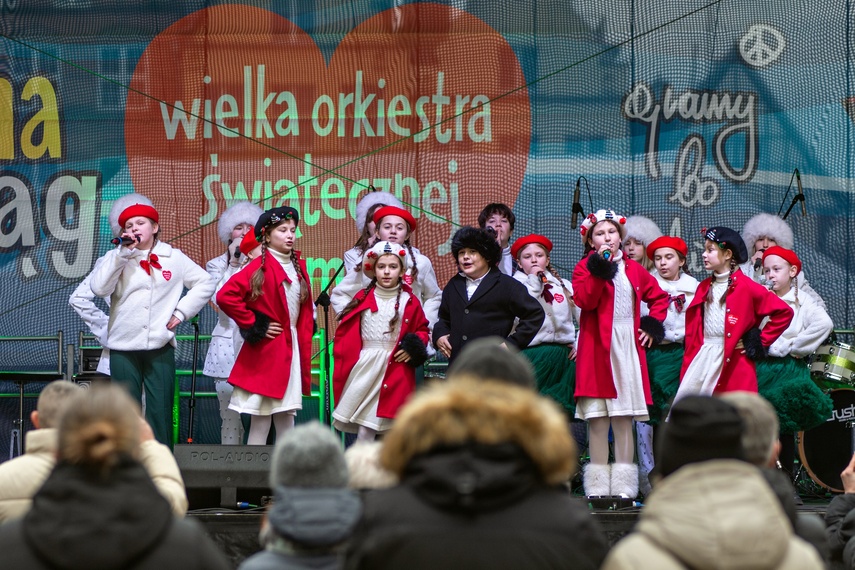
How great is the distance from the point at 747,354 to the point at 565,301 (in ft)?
4.79

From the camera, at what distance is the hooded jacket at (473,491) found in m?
2.63

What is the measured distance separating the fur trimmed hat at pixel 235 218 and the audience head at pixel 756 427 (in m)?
6.01

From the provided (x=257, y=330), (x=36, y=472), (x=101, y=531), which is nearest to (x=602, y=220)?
(x=257, y=330)

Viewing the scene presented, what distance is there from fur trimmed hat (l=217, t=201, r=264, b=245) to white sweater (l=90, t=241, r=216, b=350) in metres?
1.10

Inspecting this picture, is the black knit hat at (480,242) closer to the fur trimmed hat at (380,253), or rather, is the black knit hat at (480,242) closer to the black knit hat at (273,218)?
the fur trimmed hat at (380,253)

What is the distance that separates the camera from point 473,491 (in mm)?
2605

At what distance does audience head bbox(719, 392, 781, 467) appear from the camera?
10.8 feet

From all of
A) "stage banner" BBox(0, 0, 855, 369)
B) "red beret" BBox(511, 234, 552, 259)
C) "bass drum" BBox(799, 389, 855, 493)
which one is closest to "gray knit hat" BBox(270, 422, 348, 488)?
"red beret" BBox(511, 234, 552, 259)

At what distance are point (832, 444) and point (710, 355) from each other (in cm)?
199

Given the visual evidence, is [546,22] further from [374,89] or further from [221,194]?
[221,194]

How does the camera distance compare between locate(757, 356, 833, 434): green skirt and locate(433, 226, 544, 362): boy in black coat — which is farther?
locate(757, 356, 833, 434): green skirt

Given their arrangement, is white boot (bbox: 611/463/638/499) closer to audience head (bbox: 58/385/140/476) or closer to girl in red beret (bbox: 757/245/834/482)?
girl in red beret (bbox: 757/245/834/482)

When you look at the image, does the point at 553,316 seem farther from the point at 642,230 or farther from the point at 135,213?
the point at 135,213

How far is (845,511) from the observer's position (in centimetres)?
443
